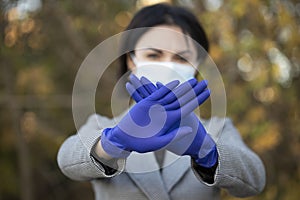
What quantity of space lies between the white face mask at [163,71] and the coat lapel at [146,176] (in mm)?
203

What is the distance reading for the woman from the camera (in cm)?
111

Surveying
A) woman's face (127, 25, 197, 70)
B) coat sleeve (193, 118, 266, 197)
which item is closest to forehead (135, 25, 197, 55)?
woman's face (127, 25, 197, 70)

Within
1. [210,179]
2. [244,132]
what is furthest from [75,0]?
[210,179]

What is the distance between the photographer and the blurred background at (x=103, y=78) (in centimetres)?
273

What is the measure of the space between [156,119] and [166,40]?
0.43 m

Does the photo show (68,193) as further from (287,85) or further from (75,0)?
(287,85)

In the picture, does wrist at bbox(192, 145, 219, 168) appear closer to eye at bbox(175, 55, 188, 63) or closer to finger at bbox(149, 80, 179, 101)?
finger at bbox(149, 80, 179, 101)

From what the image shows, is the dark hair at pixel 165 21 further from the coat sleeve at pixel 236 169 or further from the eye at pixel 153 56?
the coat sleeve at pixel 236 169

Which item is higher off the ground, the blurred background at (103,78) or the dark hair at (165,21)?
the dark hair at (165,21)

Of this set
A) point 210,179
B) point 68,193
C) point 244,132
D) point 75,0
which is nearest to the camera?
point 210,179

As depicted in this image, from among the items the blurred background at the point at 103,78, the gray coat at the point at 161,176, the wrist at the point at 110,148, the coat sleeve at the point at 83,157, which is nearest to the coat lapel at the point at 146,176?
the gray coat at the point at 161,176

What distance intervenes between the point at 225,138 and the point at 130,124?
462mm

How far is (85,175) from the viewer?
1288 mm

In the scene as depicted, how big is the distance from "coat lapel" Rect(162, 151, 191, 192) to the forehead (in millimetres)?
287
